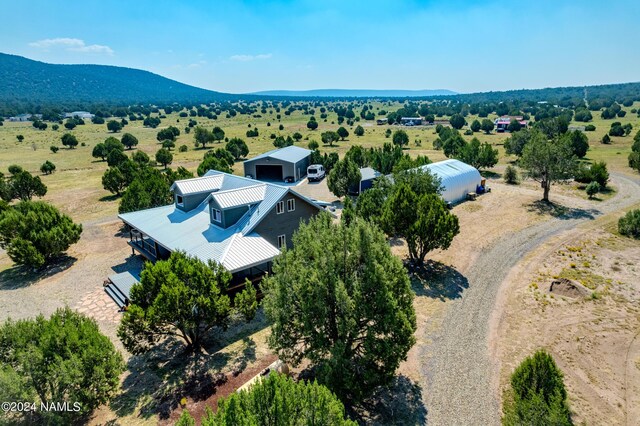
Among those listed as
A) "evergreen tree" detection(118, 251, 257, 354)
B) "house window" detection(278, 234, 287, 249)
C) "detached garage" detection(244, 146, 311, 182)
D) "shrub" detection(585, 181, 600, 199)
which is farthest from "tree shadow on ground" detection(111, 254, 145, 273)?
Result: "shrub" detection(585, 181, 600, 199)

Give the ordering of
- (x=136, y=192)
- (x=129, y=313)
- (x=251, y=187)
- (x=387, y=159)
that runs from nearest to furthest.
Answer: (x=129, y=313)
(x=251, y=187)
(x=136, y=192)
(x=387, y=159)

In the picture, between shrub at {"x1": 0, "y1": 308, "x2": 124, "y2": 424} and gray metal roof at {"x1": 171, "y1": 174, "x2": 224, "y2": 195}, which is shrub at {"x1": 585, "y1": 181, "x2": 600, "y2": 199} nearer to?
gray metal roof at {"x1": 171, "y1": 174, "x2": 224, "y2": 195}

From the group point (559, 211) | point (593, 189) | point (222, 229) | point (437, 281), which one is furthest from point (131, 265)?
point (593, 189)

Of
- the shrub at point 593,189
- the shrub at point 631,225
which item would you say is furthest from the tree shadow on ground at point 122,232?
the shrub at point 593,189

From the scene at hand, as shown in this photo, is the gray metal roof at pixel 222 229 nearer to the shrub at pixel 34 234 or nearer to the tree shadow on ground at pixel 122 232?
the shrub at pixel 34 234

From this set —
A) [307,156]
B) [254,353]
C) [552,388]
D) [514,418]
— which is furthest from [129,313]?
[307,156]

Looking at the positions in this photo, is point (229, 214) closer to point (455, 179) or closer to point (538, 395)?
point (538, 395)

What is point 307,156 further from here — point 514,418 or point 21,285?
point 514,418
